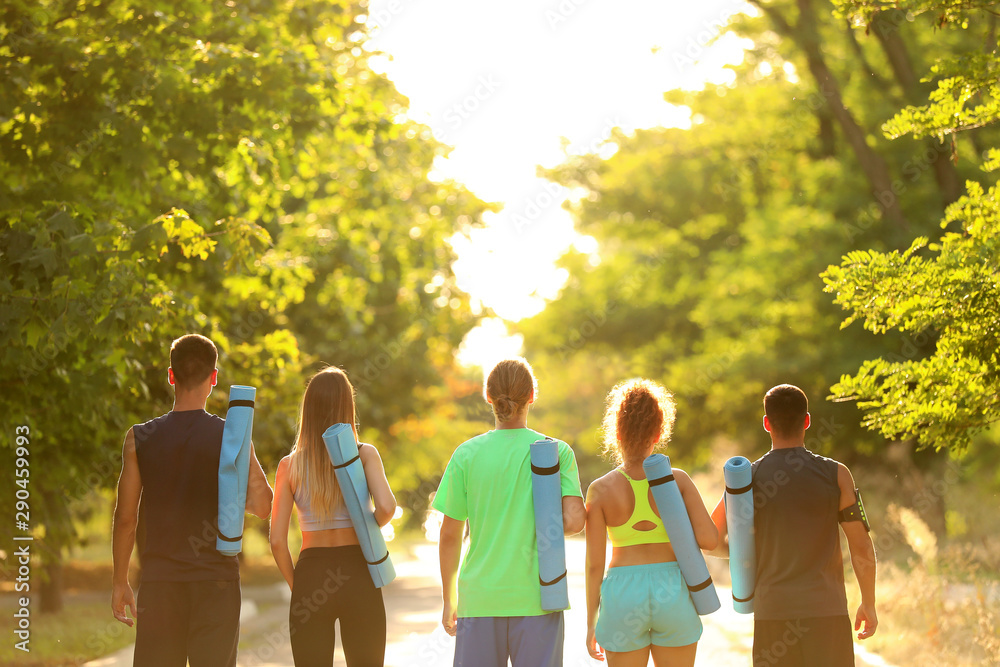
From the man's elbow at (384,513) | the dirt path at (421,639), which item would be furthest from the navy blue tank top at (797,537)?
the dirt path at (421,639)

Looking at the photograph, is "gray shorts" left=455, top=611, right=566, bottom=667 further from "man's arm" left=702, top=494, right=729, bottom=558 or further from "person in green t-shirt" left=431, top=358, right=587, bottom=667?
"man's arm" left=702, top=494, right=729, bottom=558

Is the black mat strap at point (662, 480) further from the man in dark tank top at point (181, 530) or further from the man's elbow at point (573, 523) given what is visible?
the man in dark tank top at point (181, 530)

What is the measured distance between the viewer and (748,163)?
3080cm

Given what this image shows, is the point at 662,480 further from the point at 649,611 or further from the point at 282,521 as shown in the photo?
the point at 282,521

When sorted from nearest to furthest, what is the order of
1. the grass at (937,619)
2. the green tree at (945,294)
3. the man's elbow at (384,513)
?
the man's elbow at (384,513), the green tree at (945,294), the grass at (937,619)

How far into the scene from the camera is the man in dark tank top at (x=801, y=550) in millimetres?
5324

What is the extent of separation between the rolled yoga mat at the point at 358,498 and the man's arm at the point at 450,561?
270 millimetres

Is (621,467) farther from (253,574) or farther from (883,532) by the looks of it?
(253,574)

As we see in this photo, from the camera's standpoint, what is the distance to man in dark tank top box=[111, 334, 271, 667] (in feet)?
17.6

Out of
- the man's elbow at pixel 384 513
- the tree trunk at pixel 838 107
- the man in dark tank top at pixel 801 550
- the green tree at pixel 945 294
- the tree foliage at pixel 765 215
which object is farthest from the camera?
Result: the tree foliage at pixel 765 215

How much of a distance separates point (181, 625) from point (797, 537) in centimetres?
292

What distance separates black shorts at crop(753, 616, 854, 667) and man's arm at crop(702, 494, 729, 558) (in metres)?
0.47

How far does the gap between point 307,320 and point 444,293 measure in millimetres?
4868

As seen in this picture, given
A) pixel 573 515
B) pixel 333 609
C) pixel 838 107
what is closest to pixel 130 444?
pixel 333 609
